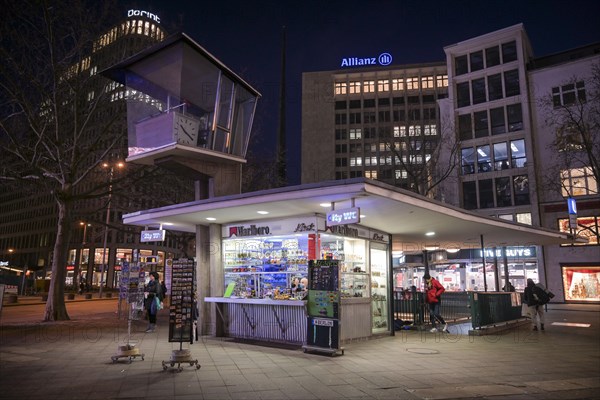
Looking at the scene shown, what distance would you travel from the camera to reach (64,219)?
735 inches

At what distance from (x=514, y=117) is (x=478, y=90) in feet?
15.1

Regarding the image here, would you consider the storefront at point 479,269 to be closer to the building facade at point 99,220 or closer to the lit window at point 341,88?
the building facade at point 99,220

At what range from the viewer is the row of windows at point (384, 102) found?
269ft

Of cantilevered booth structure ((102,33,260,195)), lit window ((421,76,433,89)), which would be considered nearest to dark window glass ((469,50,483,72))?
cantilevered booth structure ((102,33,260,195))

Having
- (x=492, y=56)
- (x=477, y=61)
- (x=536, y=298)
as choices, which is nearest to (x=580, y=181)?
(x=492, y=56)

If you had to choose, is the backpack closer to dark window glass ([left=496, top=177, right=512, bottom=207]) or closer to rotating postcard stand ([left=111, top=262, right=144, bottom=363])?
rotating postcard stand ([left=111, top=262, right=144, bottom=363])

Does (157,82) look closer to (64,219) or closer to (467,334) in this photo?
(64,219)

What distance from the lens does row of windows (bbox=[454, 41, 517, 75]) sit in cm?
4078

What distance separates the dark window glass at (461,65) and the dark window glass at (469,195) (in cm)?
1129

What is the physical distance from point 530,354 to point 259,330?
6.99 meters

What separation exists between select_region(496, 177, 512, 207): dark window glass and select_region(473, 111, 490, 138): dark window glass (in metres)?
4.72

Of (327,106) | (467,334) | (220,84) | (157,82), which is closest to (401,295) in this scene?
(467,334)

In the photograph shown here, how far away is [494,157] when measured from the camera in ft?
133

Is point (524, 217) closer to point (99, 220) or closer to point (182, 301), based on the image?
point (99, 220)
